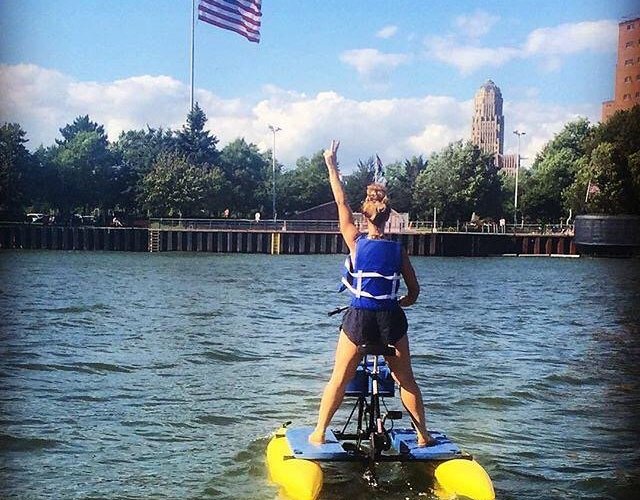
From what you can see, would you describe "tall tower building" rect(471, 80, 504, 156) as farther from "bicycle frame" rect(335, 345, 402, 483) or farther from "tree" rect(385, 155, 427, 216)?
"bicycle frame" rect(335, 345, 402, 483)

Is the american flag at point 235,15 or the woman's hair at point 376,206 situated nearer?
the woman's hair at point 376,206

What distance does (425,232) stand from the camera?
53.3 ft

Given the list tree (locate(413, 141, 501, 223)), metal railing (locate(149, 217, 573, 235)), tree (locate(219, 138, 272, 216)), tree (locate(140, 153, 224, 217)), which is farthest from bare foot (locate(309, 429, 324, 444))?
tree (locate(140, 153, 224, 217))

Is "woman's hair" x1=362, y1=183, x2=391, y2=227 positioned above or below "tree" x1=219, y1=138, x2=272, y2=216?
below

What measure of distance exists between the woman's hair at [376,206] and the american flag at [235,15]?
125 inches

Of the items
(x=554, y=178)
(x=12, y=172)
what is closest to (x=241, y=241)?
(x=554, y=178)

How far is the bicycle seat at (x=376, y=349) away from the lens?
11.9ft

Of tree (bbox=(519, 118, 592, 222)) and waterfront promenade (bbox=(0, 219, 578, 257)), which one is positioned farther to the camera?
waterfront promenade (bbox=(0, 219, 578, 257))

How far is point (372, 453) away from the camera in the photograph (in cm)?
377

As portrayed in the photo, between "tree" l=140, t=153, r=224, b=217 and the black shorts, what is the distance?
25882 mm

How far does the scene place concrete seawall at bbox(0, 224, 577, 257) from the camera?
22.0m

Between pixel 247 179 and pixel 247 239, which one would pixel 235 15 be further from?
pixel 247 179

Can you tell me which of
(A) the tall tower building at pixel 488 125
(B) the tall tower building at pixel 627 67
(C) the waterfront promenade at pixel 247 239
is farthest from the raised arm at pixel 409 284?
(A) the tall tower building at pixel 488 125

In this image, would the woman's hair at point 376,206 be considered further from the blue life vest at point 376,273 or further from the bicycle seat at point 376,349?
the bicycle seat at point 376,349
